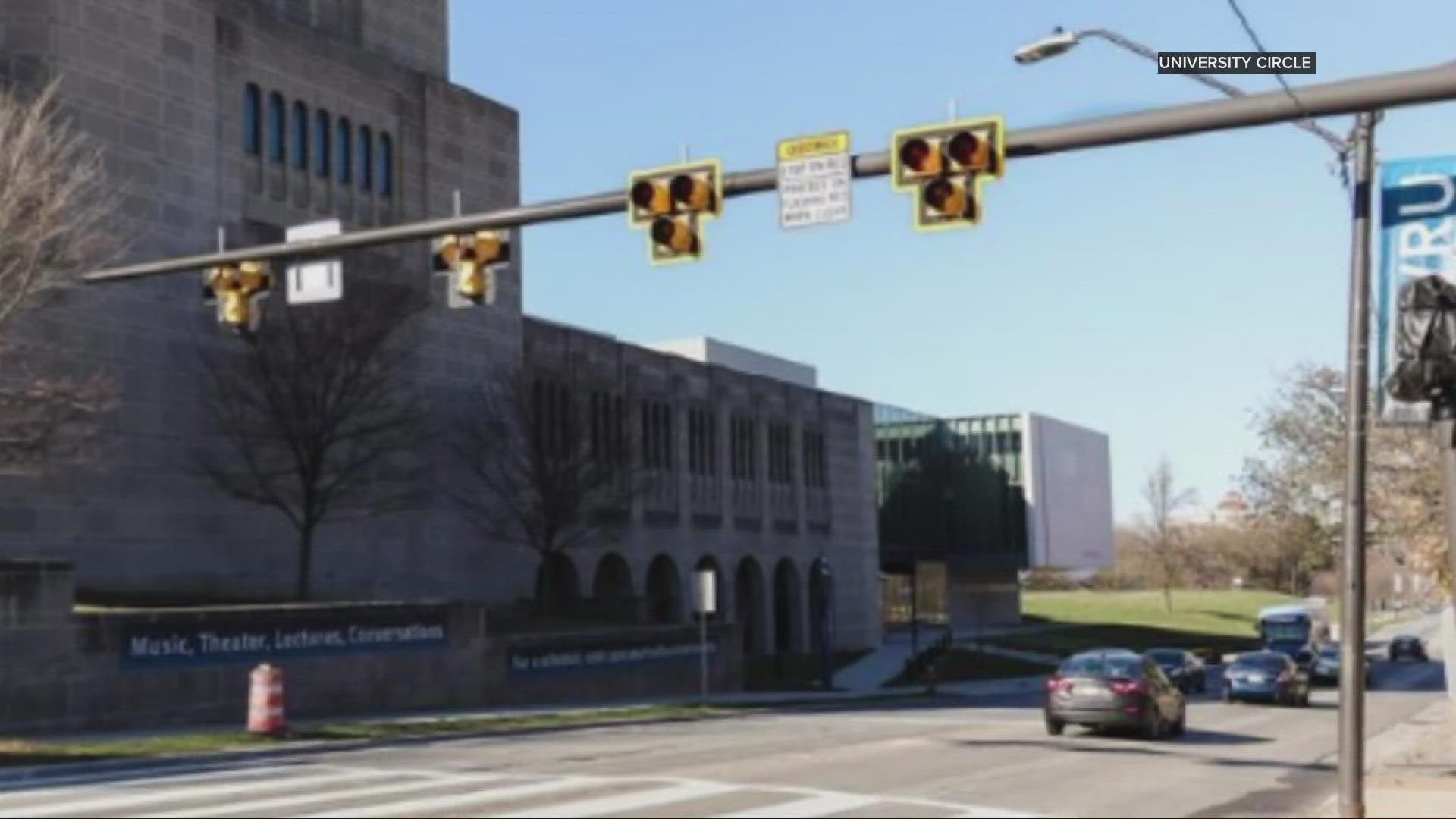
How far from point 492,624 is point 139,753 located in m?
20.1

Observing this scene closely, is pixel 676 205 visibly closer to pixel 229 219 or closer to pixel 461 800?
pixel 461 800

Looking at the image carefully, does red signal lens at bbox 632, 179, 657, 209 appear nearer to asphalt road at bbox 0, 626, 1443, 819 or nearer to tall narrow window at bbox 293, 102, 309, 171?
asphalt road at bbox 0, 626, 1443, 819

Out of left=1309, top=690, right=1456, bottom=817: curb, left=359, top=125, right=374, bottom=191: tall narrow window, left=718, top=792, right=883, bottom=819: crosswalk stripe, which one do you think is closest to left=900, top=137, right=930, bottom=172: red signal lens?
left=718, top=792, right=883, bottom=819: crosswalk stripe

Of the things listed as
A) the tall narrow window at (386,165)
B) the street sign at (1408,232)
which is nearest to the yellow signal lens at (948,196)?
the street sign at (1408,232)

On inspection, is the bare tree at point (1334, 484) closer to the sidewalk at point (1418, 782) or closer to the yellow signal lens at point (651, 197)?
the sidewalk at point (1418, 782)

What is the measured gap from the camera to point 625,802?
16906mm

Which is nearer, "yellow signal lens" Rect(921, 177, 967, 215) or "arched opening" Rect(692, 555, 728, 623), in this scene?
"yellow signal lens" Rect(921, 177, 967, 215)

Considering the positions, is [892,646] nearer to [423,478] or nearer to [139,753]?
[423,478]

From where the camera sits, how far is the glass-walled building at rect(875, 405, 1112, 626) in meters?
94.4

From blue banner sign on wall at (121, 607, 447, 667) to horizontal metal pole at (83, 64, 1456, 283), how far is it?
A: 473 inches

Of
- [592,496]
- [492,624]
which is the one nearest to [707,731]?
[492,624]

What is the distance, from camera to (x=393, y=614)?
113 ft

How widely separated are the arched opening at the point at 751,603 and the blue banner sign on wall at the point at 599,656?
2206cm

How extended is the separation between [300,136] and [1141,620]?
Answer: 80832mm
